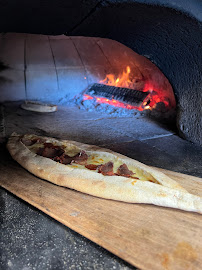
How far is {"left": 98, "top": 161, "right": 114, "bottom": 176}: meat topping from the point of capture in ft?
5.76

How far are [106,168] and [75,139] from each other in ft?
3.72

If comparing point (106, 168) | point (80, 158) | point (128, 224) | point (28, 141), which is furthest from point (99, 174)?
point (28, 141)

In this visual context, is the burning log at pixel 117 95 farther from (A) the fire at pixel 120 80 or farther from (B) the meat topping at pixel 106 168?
(B) the meat topping at pixel 106 168

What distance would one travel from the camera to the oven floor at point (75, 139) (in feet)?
3.87

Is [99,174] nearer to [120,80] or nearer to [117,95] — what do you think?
[117,95]

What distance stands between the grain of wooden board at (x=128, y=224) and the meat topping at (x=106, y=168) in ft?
0.77

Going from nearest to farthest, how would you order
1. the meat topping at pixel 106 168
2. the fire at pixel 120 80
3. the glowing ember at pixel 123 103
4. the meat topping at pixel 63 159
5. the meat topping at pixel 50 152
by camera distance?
the meat topping at pixel 106 168 → the meat topping at pixel 63 159 → the meat topping at pixel 50 152 → the glowing ember at pixel 123 103 → the fire at pixel 120 80

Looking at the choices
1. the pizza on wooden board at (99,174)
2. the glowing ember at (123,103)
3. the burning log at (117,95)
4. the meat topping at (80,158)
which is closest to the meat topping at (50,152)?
the pizza on wooden board at (99,174)

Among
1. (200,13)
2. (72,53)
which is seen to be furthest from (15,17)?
(72,53)

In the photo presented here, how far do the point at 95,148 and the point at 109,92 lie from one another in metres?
2.51

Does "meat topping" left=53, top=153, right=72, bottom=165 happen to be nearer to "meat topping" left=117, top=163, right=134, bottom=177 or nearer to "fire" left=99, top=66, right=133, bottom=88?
"meat topping" left=117, top=163, right=134, bottom=177

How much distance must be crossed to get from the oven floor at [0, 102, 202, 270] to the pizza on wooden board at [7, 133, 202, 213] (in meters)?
0.29

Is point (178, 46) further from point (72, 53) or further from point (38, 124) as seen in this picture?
point (72, 53)

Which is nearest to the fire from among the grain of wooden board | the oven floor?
the oven floor
